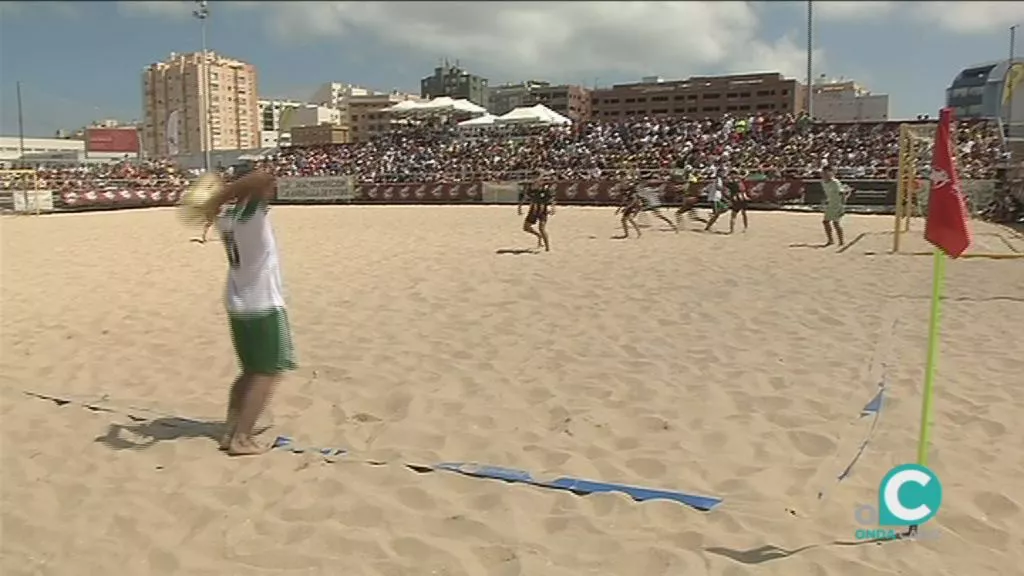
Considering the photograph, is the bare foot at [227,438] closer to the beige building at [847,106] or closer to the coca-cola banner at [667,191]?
the coca-cola banner at [667,191]

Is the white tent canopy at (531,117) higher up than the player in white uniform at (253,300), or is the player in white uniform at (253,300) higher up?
the white tent canopy at (531,117)

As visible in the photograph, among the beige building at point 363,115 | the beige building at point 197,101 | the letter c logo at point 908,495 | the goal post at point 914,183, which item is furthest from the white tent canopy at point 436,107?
the beige building at point 363,115

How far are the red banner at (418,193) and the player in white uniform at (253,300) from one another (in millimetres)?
27898

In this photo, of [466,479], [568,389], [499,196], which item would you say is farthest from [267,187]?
[499,196]

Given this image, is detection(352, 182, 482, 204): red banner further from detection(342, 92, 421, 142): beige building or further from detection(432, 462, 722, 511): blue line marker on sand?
detection(342, 92, 421, 142): beige building

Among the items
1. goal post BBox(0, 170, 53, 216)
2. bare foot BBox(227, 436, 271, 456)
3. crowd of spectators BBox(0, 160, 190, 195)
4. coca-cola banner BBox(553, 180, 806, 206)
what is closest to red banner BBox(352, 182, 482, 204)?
coca-cola banner BBox(553, 180, 806, 206)

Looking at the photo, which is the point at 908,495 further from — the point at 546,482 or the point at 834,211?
the point at 834,211

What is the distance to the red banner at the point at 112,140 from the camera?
77.4 metres

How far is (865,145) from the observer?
30547mm

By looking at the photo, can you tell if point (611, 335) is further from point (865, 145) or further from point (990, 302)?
point (865, 145)

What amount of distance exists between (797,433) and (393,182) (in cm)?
3245

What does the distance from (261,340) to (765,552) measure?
265 centimetres

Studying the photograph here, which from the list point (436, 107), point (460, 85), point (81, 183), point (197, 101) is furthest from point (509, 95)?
point (81, 183)

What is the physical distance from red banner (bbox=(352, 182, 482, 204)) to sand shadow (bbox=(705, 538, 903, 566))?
96.2 ft
